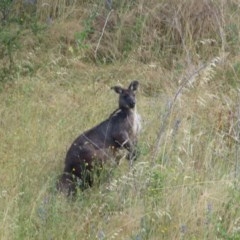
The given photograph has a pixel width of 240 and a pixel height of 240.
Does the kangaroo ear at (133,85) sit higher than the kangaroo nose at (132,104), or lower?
higher

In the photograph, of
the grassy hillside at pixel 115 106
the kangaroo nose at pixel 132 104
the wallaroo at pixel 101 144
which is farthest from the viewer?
the kangaroo nose at pixel 132 104

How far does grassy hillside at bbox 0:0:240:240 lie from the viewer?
6211 millimetres

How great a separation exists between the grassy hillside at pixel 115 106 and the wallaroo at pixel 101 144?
132 millimetres

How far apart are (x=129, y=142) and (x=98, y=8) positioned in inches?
161

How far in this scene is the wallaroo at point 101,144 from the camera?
7.31m

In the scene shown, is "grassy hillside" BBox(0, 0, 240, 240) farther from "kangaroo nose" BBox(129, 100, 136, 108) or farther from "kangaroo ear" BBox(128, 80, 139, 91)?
"kangaroo ear" BBox(128, 80, 139, 91)

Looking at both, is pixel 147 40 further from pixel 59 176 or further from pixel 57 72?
pixel 59 176

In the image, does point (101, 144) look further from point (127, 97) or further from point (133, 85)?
point (133, 85)

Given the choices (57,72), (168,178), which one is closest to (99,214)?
(168,178)

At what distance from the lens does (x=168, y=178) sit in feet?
21.7

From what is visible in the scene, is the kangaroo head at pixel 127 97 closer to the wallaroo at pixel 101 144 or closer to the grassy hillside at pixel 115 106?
the wallaroo at pixel 101 144

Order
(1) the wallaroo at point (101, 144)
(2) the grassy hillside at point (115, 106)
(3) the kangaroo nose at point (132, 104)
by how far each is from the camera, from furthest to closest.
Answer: (3) the kangaroo nose at point (132, 104) < (1) the wallaroo at point (101, 144) < (2) the grassy hillside at point (115, 106)

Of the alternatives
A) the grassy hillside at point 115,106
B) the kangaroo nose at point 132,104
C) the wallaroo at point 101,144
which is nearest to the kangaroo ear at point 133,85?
the wallaroo at point 101,144

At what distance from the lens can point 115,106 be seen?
9266mm
